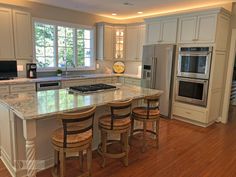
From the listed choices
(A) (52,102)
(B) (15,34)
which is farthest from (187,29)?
(B) (15,34)

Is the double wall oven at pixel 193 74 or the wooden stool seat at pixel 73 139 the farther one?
the double wall oven at pixel 193 74

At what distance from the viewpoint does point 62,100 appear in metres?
2.56

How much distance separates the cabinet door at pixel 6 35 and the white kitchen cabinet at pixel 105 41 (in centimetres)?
255

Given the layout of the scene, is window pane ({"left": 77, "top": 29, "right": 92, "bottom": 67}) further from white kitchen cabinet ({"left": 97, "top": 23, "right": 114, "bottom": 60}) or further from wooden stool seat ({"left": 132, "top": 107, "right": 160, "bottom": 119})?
wooden stool seat ({"left": 132, "top": 107, "right": 160, "bottom": 119})

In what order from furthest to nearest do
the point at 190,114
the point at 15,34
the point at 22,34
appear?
1. the point at 190,114
2. the point at 22,34
3. the point at 15,34

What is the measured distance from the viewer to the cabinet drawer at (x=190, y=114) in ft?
14.3

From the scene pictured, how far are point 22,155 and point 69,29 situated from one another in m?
4.04

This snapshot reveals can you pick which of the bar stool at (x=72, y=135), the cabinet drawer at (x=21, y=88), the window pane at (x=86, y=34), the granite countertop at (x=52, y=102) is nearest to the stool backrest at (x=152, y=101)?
the granite countertop at (x=52, y=102)

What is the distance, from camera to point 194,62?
4316mm

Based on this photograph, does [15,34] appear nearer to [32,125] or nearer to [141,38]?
[32,125]

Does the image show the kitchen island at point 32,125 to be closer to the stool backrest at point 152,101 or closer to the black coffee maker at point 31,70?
the stool backrest at point 152,101

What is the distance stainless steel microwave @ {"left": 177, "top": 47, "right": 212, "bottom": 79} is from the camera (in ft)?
13.5

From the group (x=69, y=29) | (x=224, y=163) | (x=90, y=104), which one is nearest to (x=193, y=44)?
(x=224, y=163)

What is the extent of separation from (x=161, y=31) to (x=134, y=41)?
4.04ft
